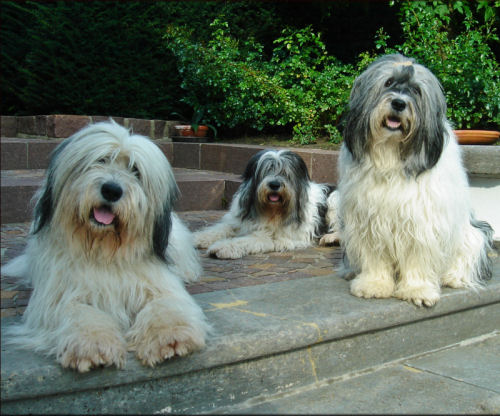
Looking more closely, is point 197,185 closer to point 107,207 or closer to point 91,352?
point 107,207

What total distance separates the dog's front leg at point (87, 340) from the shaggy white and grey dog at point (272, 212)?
2424 mm

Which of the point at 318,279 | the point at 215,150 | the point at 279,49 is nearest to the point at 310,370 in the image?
the point at 318,279

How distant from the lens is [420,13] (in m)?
7.21

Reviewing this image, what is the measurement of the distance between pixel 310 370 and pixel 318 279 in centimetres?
96

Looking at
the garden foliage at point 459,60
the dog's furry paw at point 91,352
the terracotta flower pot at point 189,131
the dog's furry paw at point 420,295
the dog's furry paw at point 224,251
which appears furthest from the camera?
the terracotta flower pot at point 189,131

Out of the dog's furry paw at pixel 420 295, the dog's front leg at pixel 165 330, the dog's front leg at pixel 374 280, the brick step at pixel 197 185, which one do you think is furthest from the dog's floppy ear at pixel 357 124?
the brick step at pixel 197 185

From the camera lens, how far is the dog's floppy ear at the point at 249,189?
529 cm

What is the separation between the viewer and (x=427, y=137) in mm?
3207

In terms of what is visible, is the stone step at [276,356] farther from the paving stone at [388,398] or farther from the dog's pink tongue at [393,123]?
the dog's pink tongue at [393,123]

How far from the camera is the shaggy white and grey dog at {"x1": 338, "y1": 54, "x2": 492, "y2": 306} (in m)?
3.21

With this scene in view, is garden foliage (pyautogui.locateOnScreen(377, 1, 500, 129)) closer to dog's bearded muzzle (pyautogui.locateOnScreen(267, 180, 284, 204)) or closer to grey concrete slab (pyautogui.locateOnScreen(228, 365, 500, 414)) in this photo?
dog's bearded muzzle (pyautogui.locateOnScreen(267, 180, 284, 204))

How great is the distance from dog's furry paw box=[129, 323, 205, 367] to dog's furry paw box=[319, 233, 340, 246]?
295 cm

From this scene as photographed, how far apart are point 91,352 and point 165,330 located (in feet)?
1.07

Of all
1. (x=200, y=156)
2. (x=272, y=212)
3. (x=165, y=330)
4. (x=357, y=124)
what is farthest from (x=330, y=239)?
(x=200, y=156)
